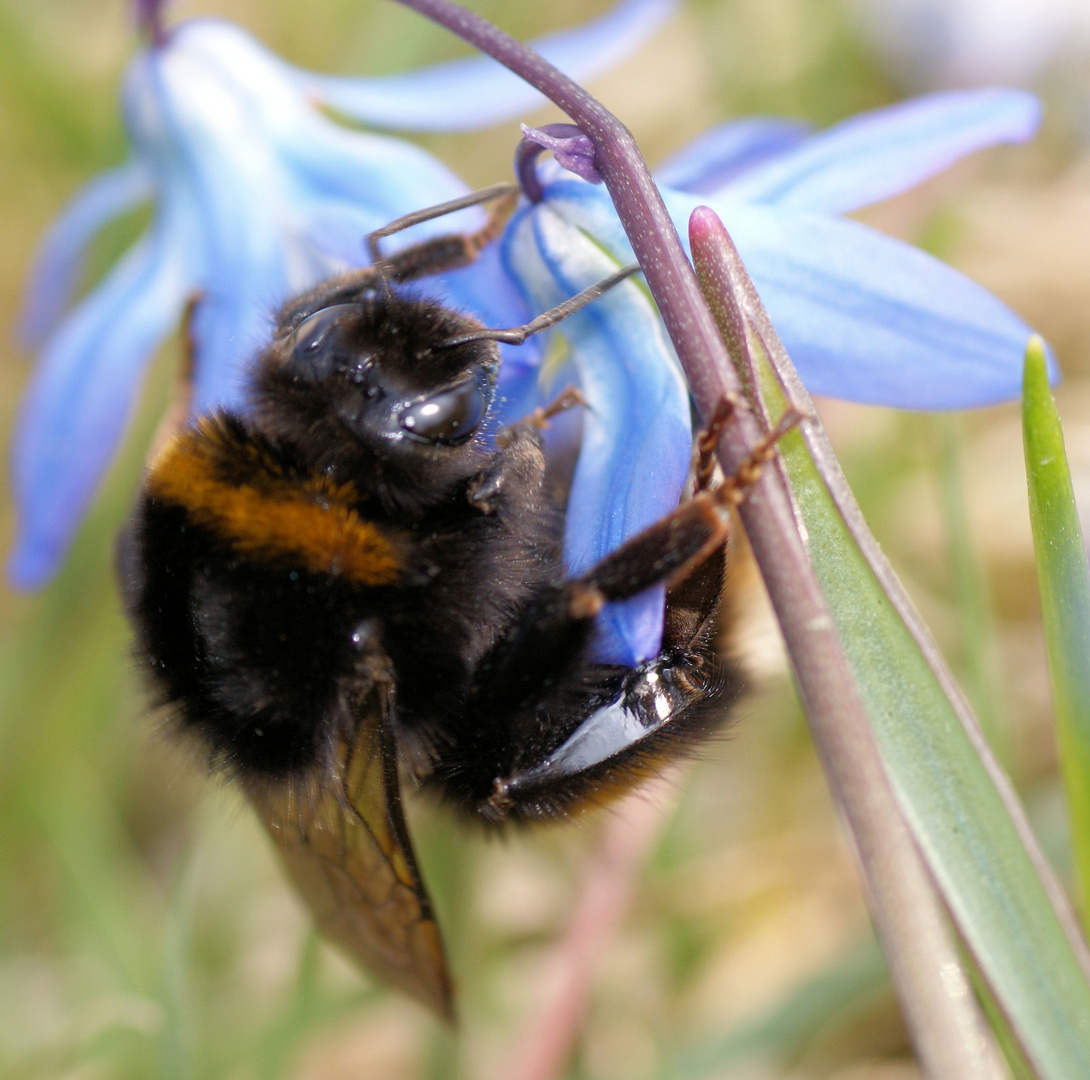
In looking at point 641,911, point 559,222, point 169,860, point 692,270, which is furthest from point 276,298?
point 169,860

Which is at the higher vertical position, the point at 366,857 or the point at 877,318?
the point at 877,318

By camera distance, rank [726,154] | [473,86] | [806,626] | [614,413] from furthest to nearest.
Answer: [473,86] → [726,154] → [614,413] → [806,626]

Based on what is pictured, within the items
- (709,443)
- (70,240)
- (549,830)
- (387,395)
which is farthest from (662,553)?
(70,240)

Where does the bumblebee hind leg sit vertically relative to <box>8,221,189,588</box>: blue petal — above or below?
below

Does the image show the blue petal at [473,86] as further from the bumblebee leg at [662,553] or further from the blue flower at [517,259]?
the bumblebee leg at [662,553]

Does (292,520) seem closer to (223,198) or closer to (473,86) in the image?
(223,198)

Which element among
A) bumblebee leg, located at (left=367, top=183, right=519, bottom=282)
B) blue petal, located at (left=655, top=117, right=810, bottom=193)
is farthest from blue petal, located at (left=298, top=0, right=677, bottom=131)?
bumblebee leg, located at (left=367, top=183, right=519, bottom=282)

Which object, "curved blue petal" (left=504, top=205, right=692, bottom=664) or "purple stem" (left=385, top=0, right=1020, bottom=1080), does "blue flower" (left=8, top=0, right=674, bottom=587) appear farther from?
"purple stem" (left=385, top=0, right=1020, bottom=1080)
